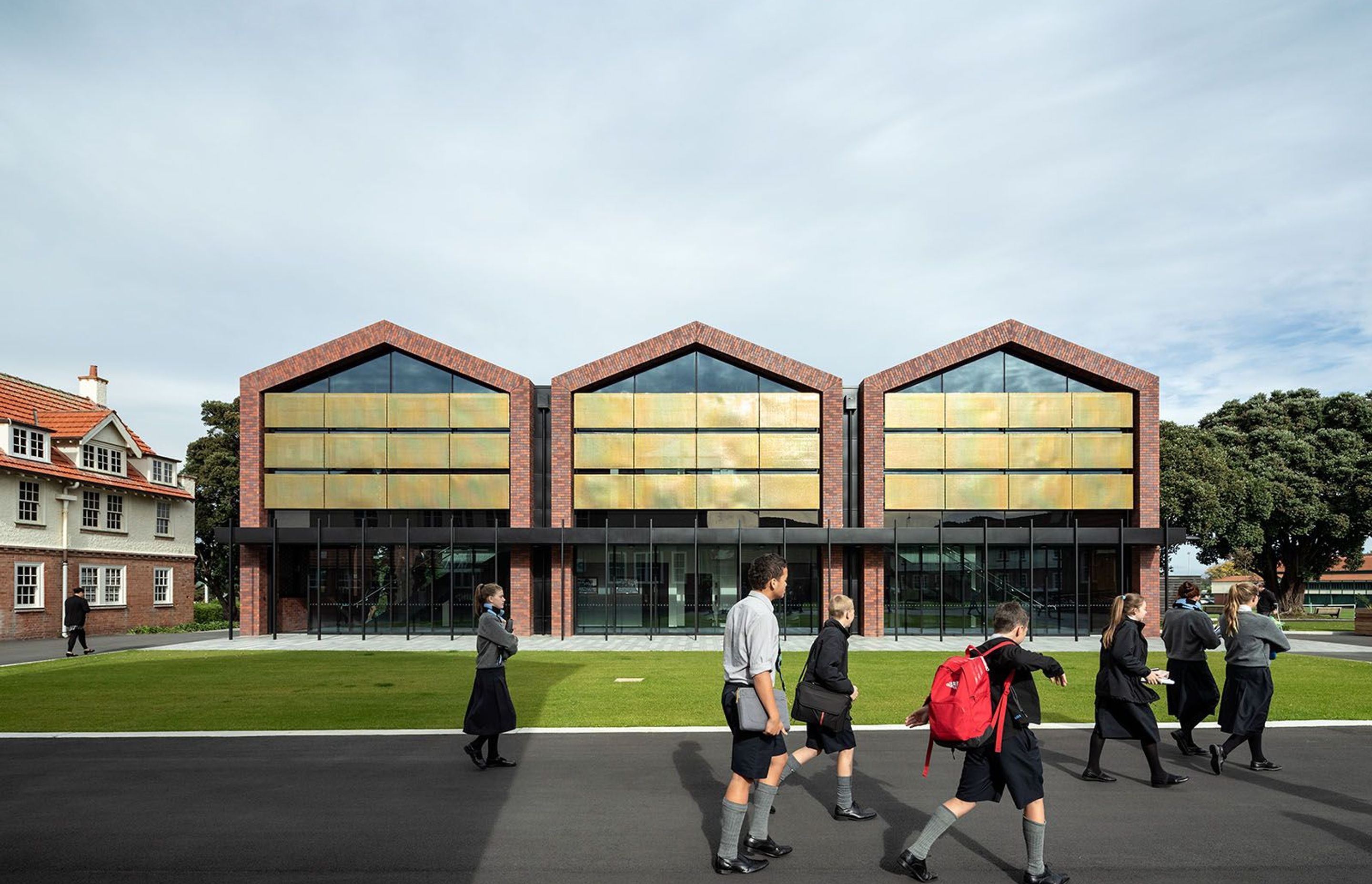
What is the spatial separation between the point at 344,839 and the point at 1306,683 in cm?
1640

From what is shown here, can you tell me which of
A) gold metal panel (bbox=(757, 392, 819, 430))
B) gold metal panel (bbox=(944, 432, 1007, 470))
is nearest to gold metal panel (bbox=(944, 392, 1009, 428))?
gold metal panel (bbox=(944, 432, 1007, 470))

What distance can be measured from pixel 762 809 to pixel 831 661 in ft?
4.04

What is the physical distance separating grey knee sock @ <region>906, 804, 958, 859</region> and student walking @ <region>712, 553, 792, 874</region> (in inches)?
40.9

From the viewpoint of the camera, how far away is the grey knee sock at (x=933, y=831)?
6008 millimetres

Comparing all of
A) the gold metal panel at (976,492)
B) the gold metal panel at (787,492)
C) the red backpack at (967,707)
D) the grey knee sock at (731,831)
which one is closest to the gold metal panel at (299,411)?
the gold metal panel at (787,492)

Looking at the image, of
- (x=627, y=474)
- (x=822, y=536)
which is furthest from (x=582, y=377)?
(x=822, y=536)

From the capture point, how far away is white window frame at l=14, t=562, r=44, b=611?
1132 inches

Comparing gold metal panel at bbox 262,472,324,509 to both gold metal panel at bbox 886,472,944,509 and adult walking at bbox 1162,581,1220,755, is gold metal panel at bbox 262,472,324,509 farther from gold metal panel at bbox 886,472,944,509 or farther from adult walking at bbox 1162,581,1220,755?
adult walking at bbox 1162,581,1220,755

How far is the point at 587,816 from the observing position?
7617 millimetres

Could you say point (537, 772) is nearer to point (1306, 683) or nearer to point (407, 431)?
point (1306, 683)

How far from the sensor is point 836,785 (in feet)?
28.4

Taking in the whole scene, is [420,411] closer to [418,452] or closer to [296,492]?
[418,452]

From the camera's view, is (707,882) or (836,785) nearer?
(707,882)

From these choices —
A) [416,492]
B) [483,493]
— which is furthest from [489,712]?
[416,492]
